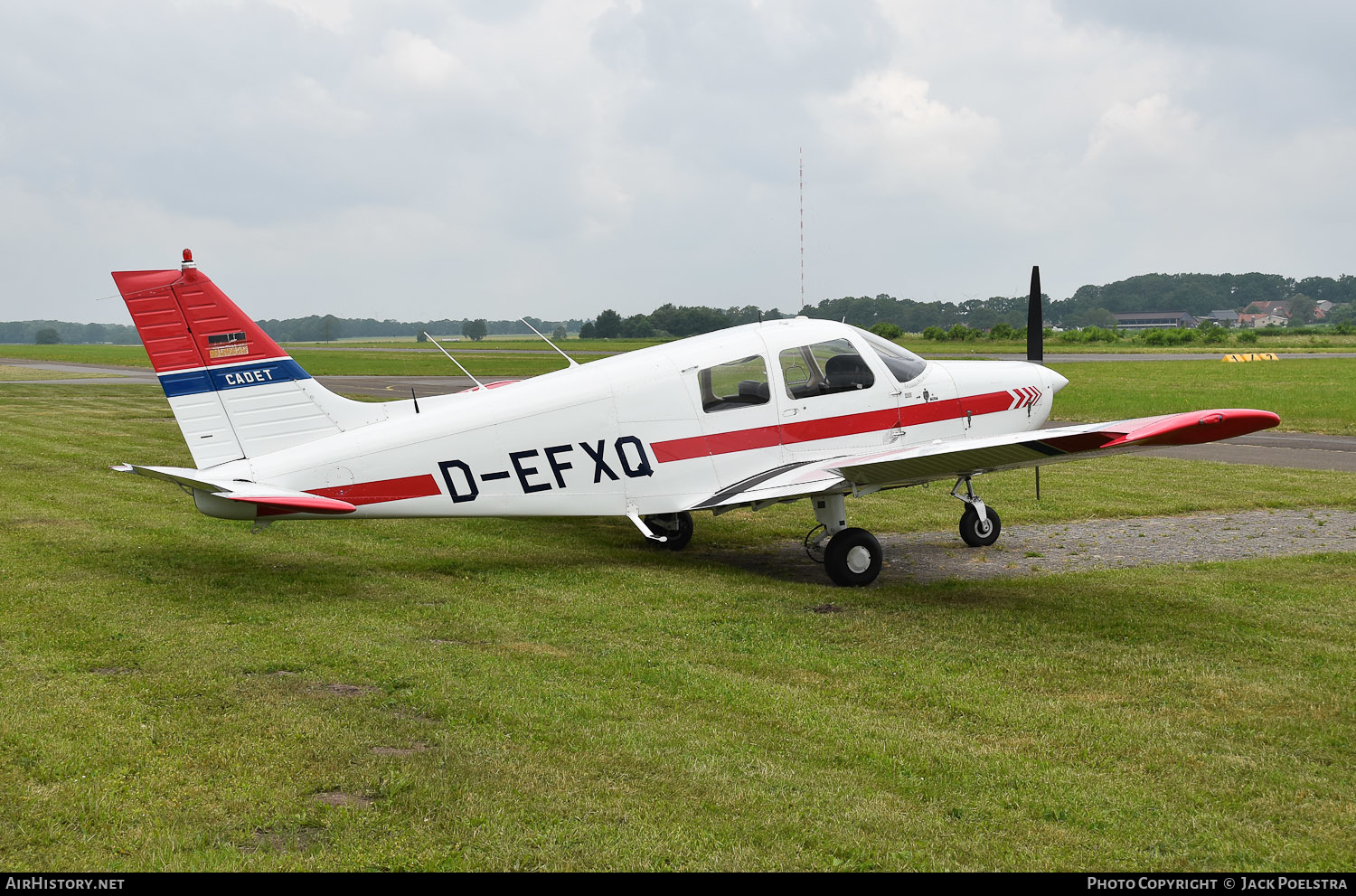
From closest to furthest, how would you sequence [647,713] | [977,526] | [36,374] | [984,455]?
1. [647,713]
2. [984,455]
3. [977,526]
4. [36,374]

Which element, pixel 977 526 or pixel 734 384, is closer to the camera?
pixel 734 384

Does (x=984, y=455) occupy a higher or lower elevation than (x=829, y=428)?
lower

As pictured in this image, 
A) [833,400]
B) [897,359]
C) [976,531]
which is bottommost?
[976,531]

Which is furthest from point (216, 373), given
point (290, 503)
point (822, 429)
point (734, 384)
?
point (822, 429)

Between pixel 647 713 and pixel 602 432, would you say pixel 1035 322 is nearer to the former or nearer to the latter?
pixel 602 432

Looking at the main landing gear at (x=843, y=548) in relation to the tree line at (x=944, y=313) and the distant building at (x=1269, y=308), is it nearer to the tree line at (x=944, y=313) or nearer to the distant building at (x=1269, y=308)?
the tree line at (x=944, y=313)

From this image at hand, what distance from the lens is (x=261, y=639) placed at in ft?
22.6

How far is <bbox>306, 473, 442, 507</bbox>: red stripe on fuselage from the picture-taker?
28.1 feet

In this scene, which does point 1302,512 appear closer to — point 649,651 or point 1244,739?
point 1244,739

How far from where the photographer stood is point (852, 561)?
29.6ft

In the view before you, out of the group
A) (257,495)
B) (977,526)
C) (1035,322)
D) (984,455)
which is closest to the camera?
(257,495)

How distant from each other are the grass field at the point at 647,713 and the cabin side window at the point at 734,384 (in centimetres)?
160

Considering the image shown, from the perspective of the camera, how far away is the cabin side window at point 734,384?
A: 30.8ft

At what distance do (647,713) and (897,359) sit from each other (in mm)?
5520
